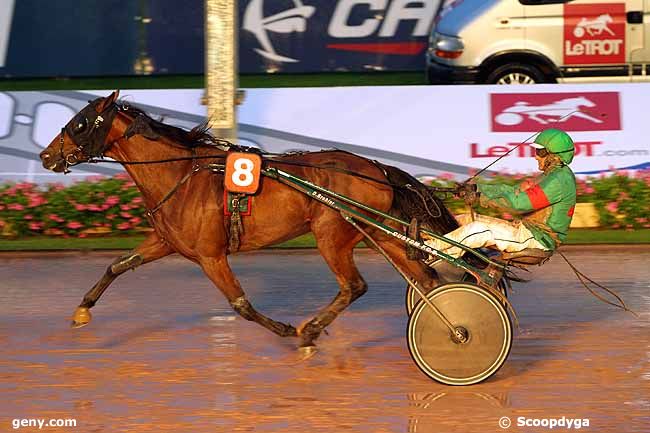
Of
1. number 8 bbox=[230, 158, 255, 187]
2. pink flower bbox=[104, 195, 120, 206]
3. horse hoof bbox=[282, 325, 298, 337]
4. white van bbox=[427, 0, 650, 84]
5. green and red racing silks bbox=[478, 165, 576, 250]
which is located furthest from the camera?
white van bbox=[427, 0, 650, 84]

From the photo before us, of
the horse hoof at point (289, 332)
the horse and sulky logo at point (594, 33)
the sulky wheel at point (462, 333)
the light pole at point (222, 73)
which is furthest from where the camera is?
the horse and sulky logo at point (594, 33)

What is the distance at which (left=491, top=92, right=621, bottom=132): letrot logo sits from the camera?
1236 cm

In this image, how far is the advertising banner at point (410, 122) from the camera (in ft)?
40.5

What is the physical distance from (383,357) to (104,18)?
12.6 m

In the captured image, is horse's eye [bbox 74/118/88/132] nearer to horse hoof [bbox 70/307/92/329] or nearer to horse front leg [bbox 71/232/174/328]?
horse front leg [bbox 71/232/174/328]

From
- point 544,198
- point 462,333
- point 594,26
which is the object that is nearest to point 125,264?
point 462,333

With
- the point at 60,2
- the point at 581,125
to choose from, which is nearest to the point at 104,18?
the point at 60,2

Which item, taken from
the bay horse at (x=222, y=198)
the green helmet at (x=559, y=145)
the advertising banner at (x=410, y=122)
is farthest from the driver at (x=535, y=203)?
the advertising banner at (x=410, y=122)

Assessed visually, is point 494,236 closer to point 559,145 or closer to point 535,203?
point 535,203

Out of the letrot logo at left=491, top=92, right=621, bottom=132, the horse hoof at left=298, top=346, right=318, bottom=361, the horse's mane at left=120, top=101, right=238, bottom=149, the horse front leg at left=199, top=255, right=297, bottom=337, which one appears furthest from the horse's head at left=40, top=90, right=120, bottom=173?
the letrot logo at left=491, top=92, right=621, bottom=132

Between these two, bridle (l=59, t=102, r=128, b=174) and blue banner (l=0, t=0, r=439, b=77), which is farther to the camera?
blue banner (l=0, t=0, r=439, b=77)
